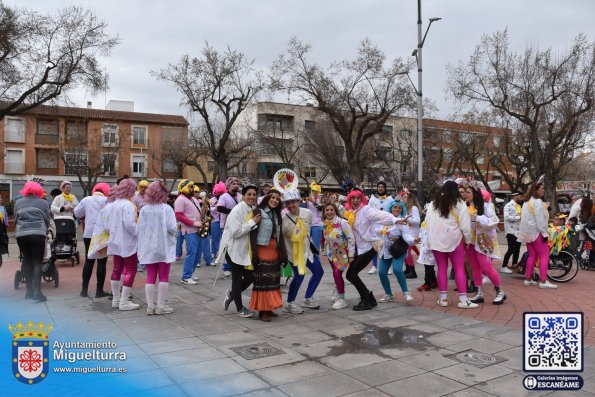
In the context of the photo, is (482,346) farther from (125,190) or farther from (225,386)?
(125,190)

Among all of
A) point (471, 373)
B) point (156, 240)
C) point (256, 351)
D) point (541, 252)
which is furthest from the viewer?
point (541, 252)

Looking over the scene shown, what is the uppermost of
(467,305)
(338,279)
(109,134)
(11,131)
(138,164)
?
(11,131)

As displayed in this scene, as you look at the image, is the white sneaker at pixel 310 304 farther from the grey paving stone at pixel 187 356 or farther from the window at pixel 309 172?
the window at pixel 309 172

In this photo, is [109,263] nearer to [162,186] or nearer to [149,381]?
[162,186]

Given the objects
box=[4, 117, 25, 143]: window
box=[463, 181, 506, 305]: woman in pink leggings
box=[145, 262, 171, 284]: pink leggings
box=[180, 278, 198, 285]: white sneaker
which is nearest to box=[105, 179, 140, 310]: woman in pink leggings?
box=[145, 262, 171, 284]: pink leggings

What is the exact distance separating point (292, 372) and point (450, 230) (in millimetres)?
3340

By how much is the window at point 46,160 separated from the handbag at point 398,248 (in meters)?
49.3

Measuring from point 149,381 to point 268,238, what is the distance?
2437 mm

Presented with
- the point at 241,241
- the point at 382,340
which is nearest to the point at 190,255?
the point at 241,241

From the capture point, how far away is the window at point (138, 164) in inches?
2050

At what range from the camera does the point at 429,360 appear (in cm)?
449

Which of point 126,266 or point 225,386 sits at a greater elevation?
point 126,266

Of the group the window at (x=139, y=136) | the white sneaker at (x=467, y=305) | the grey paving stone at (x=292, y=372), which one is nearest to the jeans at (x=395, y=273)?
the white sneaker at (x=467, y=305)

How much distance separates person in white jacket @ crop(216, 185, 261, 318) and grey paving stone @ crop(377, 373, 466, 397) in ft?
8.24
